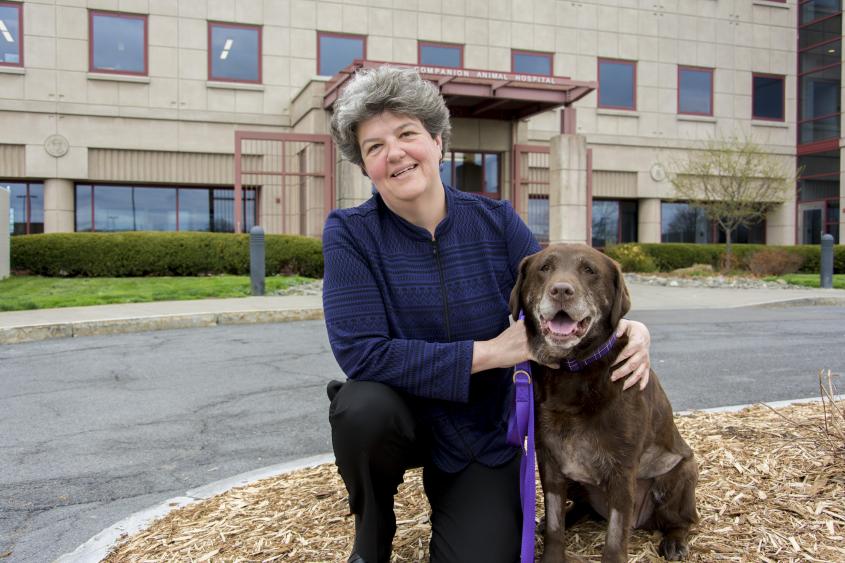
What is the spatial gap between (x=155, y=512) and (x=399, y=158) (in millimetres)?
1945

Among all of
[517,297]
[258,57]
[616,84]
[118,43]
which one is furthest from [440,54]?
[517,297]

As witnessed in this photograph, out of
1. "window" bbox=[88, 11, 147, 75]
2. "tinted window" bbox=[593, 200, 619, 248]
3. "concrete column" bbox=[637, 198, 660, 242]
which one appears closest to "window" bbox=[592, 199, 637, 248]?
"tinted window" bbox=[593, 200, 619, 248]

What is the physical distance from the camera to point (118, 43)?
21.4 metres

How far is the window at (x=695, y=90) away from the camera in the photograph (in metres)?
26.3

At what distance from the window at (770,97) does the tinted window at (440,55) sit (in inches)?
497

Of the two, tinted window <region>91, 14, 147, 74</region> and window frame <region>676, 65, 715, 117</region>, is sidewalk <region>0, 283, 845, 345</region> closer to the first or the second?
tinted window <region>91, 14, 147, 74</region>

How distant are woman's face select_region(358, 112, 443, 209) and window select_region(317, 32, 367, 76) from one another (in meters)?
21.1

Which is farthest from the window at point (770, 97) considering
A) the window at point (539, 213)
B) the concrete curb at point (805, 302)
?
the concrete curb at point (805, 302)

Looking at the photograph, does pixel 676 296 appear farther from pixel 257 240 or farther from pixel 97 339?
pixel 97 339

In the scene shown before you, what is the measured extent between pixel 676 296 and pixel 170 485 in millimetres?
12640

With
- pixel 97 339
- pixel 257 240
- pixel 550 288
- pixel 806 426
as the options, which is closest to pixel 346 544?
pixel 550 288

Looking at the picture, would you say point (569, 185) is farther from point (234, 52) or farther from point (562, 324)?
point (562, 324)

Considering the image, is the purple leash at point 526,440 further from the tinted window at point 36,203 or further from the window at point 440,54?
the tinted window at point 36,203

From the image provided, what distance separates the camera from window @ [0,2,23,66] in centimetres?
2062
